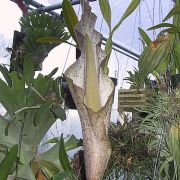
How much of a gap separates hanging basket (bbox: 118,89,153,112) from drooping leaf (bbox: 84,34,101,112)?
337mm

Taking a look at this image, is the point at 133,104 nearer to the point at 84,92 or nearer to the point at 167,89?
the point at 167,89

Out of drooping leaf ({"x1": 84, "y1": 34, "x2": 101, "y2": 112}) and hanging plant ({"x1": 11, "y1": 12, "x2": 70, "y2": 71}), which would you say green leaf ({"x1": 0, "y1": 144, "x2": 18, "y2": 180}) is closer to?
drooping leaf ({"x1": 84, "y1": 34, "x2": 101, "y2": 112})

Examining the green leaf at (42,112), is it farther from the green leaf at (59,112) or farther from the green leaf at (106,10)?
the green leaf at (106,10)

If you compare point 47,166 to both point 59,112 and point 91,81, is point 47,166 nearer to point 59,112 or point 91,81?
point 59,112

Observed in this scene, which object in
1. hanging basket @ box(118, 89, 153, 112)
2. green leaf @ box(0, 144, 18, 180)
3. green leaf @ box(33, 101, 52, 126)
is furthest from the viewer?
hanging basket @ box(118, 89, 153, 112)

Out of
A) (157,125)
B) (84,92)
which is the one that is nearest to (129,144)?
(157,125)

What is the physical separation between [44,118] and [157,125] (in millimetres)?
325

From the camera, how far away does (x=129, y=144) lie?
894mm

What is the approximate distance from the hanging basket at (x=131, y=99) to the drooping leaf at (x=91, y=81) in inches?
13.3

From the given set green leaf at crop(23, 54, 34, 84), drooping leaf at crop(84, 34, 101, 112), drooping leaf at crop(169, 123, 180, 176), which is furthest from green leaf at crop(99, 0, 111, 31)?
drooping leaf at crop(169, 123, 180, 176)

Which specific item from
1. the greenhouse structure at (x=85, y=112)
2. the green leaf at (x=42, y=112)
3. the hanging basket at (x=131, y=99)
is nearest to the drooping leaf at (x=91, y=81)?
the greenhouse structure at (x=85, y=112)

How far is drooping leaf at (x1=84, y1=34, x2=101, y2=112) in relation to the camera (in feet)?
2.62

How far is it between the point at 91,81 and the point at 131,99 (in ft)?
1.42

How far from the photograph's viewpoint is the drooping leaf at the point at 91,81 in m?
0.80
